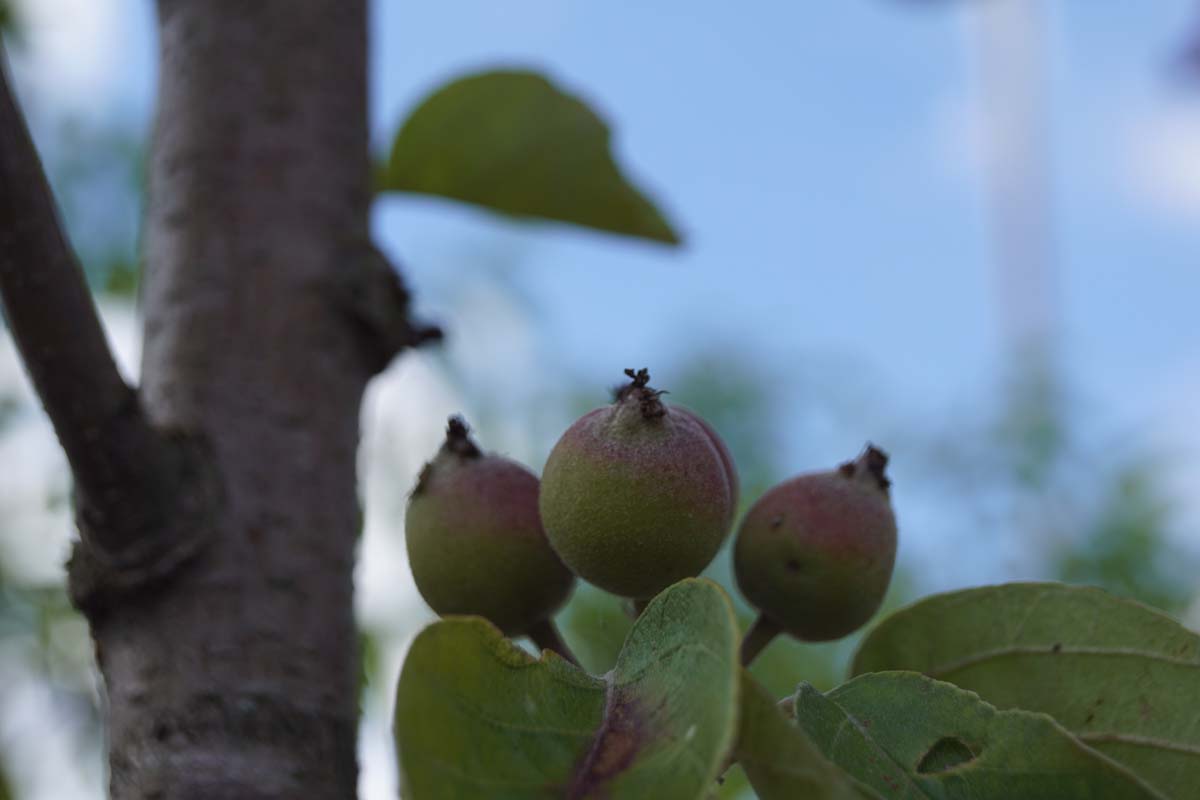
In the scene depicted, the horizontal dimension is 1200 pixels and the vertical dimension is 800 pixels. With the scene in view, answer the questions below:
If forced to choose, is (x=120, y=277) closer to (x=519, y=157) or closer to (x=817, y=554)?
(x=519, y=157)

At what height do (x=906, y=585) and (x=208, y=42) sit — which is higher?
(x=906, y=585)

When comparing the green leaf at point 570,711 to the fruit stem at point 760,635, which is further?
the fruit stem at point 760,635

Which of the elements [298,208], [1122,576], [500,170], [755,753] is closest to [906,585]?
[1122,576]

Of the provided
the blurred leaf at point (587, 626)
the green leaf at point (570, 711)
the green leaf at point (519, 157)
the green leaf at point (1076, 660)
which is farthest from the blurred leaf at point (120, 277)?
the green leaf at point (570, 711)

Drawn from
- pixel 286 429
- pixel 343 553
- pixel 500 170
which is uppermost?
pixel 500 170

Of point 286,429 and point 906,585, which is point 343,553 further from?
point 906,585

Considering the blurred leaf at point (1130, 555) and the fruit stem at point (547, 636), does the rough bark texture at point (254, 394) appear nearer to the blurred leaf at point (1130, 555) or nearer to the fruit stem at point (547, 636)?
the fruit stem at point (547, 636)

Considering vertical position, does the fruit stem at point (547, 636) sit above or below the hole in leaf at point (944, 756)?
above
